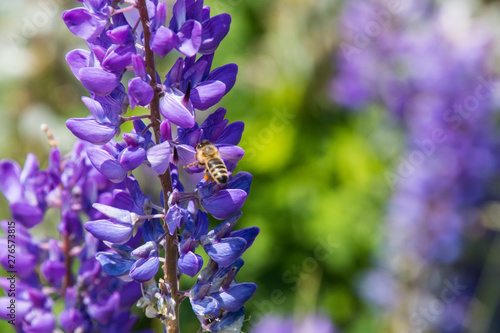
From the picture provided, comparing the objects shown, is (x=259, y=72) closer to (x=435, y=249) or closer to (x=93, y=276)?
(x=435, y=249)

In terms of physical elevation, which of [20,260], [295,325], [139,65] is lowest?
[295,325]

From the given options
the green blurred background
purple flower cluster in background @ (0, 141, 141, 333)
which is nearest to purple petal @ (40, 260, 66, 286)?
purple flower cluster in background @ (0, 141, 141, 333)

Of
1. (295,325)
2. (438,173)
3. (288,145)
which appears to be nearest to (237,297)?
(295,325)

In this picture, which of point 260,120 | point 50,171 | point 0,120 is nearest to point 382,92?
point 260,120

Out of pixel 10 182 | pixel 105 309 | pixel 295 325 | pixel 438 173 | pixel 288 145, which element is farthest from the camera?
pixel 288 145

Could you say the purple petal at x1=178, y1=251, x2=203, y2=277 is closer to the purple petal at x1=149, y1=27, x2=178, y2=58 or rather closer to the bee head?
the bee head

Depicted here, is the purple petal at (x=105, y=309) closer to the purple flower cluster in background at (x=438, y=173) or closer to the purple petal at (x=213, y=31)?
the purple petal at (x=213, y=31)

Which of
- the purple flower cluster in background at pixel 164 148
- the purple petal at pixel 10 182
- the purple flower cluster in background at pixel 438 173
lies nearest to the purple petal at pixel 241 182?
the purple flower cluster in background at pixel 164 148

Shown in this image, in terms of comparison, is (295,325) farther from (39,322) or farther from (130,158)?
(130,158)
